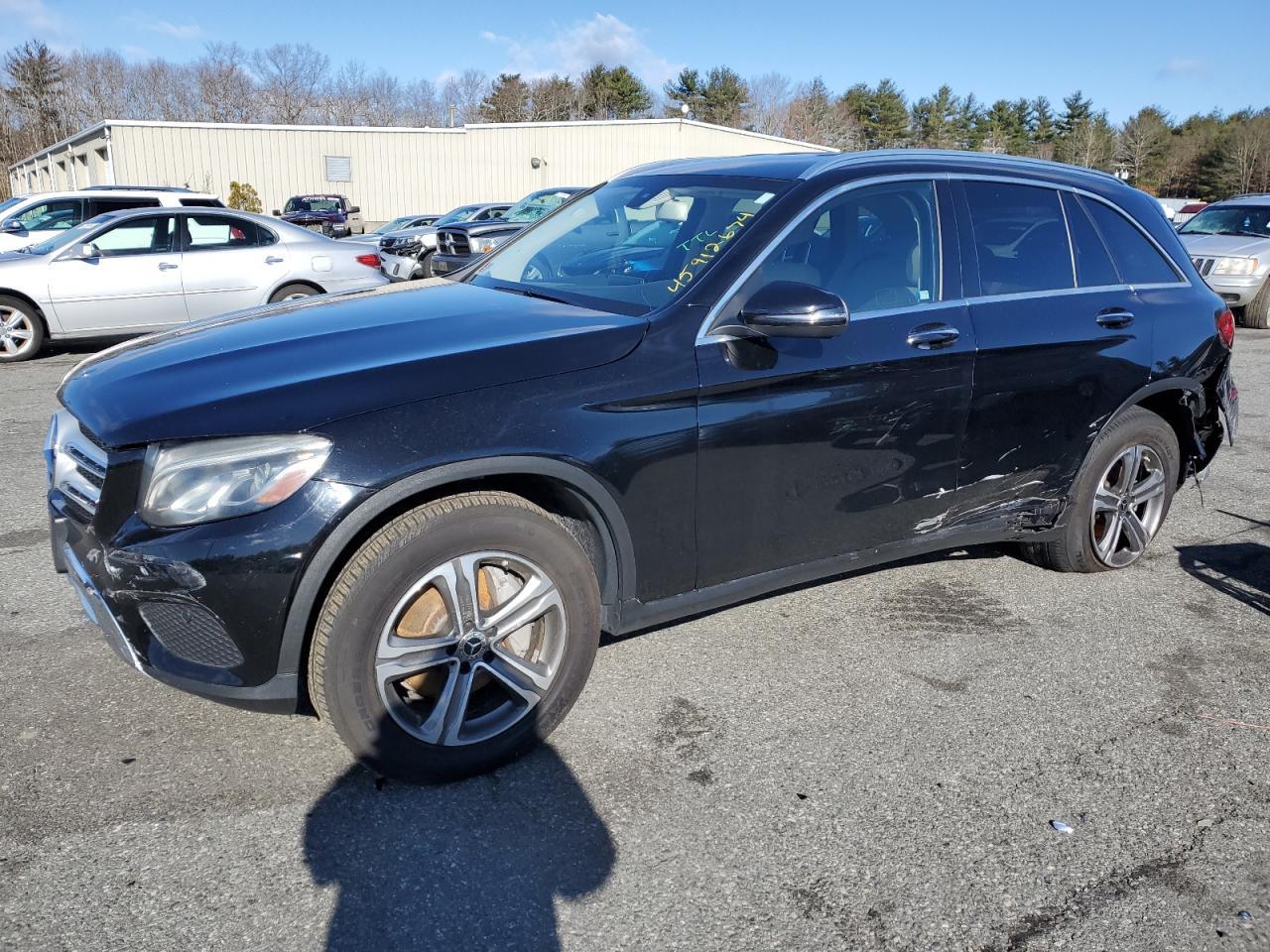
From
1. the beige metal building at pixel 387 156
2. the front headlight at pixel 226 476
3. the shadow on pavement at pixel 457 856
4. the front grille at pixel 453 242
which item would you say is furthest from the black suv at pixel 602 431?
the beige metal building at pixel 387 156

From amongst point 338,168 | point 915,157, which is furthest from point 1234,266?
point 338,168

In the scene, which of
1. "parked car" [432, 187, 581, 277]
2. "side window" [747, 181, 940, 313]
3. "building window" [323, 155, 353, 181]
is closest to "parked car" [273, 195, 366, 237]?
"building window" [323, 155, 353, 181]

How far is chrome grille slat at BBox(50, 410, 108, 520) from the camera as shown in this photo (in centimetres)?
272

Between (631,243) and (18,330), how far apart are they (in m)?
8.95

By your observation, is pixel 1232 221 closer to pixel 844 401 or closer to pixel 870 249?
pixel 870 249

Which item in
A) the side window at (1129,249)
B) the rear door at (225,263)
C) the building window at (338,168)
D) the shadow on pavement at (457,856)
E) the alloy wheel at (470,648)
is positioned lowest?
the shadow on pavement at (457,856)

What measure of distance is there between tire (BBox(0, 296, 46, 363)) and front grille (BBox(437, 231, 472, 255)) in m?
4.24

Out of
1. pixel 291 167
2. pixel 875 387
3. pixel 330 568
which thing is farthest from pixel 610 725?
pixel 291 167

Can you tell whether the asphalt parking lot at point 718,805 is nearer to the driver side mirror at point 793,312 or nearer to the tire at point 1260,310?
the driver side mirror at point 793,312

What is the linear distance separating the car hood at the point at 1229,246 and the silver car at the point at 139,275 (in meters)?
11.3

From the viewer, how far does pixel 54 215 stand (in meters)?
15.1

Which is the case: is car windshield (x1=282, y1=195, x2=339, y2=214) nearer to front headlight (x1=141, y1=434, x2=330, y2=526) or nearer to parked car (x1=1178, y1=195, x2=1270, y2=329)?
parked car (x1=1178, y1=195, x2=1270, y2=329)

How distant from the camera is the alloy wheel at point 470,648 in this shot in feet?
9.09

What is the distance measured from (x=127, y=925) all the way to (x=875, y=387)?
8.67 feet
